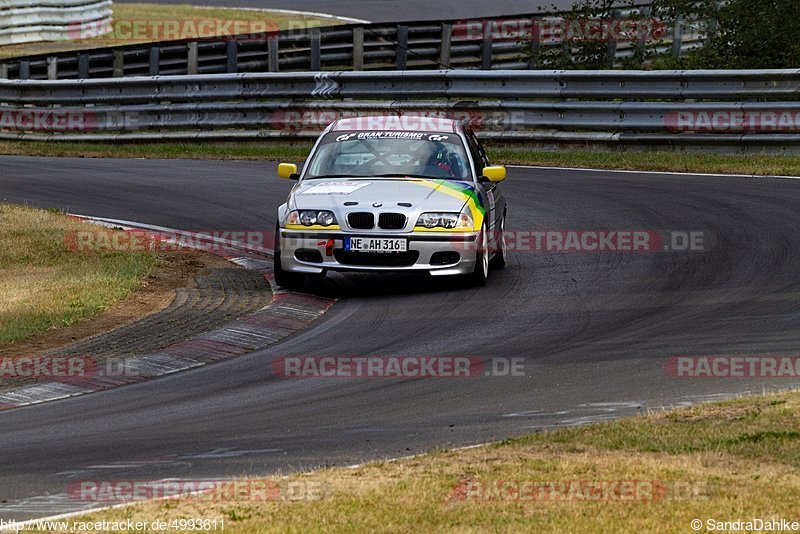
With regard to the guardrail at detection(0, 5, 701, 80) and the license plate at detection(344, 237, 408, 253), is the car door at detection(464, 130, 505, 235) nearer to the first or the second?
the license plate at detection(344, 237, 408, 253)

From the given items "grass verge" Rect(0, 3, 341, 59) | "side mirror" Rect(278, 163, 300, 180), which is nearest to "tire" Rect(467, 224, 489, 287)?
"side mirror" Rect(278, 163, 300, 180)

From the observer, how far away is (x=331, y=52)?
2828cm

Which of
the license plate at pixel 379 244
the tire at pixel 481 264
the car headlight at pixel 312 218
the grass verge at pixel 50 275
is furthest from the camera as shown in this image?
the tire at pixel 481 264

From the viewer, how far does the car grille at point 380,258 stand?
11836 millimetres

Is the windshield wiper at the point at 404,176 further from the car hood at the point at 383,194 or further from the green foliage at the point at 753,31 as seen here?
the green foliage at the point at 753,31

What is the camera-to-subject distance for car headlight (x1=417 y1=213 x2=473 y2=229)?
1187cm

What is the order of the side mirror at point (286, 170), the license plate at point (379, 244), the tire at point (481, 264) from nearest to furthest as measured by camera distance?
the license plate at point (379, 244) → the tire at point (481, 264) → the side mirror at point (286, 170)

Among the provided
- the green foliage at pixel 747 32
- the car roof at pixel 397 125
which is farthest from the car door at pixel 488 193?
the green foliage at pixel 747 32

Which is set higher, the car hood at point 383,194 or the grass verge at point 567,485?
the car hood at point 383,194

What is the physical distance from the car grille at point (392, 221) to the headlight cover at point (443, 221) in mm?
145

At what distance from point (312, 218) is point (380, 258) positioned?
0.71 m

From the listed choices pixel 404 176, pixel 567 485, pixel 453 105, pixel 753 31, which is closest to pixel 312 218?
pixel 404 176

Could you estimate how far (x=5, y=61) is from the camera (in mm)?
25266

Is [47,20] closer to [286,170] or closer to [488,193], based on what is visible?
[286,170]
